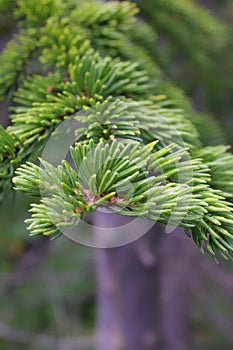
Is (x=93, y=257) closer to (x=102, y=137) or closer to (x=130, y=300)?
(x=130, y=300)

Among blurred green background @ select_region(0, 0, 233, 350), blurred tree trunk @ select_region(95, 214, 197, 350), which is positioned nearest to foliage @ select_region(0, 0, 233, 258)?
blurred green background @ select_region(0, 0, 233, 350)

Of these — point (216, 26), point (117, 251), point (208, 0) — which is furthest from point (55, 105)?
point (208, 0)

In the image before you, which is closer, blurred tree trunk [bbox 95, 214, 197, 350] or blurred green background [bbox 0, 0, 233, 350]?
blurred green background [bbox 0, 0, 233, 350]

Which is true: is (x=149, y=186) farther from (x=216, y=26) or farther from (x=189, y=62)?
(x=189, y=62)

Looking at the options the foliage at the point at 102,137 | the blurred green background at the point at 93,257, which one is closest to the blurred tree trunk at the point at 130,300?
the blurred green background at the point at 93,257

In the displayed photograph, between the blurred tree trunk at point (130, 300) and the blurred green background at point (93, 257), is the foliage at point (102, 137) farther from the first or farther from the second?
the blurred tree trunk at point (130, 300)

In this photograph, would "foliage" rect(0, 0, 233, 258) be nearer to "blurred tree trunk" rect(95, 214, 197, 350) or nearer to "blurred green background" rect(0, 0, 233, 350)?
"blurred green background" rect(0, 0, 233, 350)

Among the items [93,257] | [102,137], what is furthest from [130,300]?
[102,137]

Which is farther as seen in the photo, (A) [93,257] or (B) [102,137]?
(A) [93,257]
